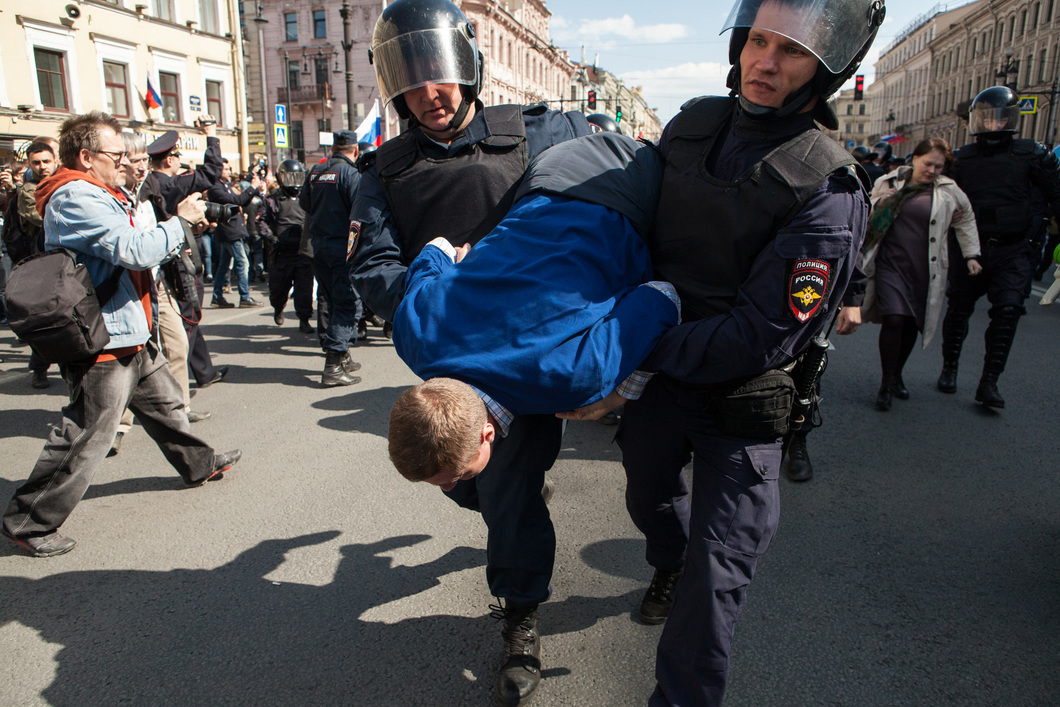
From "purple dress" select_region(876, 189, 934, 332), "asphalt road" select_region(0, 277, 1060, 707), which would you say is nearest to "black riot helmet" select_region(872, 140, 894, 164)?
"purple dress" select_region(876, 189, 934, 332)

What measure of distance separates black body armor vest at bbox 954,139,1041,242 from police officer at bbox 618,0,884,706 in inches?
150

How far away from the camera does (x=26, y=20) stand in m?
20.4

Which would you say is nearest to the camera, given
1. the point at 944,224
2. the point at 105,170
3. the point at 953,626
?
the point at 953,626

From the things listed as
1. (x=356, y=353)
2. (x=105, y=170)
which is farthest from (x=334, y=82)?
(x=105, y=170)

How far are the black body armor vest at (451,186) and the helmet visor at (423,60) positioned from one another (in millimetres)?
175

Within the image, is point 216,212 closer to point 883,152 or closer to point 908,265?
point 908,265

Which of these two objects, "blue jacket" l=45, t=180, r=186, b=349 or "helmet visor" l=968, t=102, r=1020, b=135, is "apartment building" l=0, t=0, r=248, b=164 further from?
"helmet visor" l=968, t=102, r=1020, b=135

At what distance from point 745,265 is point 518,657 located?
140 cm

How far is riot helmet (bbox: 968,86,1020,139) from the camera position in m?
4.54

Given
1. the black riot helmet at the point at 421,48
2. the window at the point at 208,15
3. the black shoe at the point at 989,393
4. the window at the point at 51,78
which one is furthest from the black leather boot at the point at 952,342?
the window at the point at 208,15

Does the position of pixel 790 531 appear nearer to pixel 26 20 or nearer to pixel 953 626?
pixel 953 626

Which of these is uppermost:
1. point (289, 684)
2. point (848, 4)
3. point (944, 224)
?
point (848, 4)

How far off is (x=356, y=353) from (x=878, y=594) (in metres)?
5.36

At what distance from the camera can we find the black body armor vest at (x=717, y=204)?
159cm
